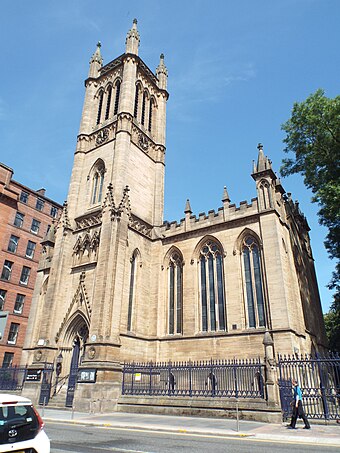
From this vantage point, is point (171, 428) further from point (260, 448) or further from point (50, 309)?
point (50, 309)

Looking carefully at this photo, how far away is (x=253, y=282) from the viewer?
2181cm

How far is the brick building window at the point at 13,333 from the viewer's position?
35219 mm

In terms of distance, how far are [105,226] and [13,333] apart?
20.8 m

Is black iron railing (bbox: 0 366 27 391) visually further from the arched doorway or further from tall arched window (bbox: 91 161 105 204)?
tall arched window (bbox: 91 161 105 204)

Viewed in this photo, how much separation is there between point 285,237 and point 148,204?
11779 millimetres

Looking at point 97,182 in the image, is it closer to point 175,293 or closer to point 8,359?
point 175,293

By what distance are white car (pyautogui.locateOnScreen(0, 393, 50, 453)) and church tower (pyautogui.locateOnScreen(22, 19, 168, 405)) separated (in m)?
13.9

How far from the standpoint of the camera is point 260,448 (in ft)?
26.2

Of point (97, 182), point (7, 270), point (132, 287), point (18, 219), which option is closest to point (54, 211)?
point (18, 219)

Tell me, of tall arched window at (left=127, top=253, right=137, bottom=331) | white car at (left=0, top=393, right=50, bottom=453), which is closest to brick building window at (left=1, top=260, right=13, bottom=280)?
tall arched window at (left=127, top=253, right=137, bottom=331)

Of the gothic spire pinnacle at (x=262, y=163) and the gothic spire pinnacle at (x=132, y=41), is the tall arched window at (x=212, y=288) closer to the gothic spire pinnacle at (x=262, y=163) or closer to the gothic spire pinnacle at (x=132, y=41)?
the gothic spire pinnacle at (x=262, y=163)

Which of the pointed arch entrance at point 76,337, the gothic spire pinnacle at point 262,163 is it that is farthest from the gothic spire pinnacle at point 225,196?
the pointed arch entrance at point 76,337

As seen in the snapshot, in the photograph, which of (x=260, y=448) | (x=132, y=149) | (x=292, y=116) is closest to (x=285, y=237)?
(x=292, y=116)

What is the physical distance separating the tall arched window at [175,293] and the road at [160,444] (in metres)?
13.9
